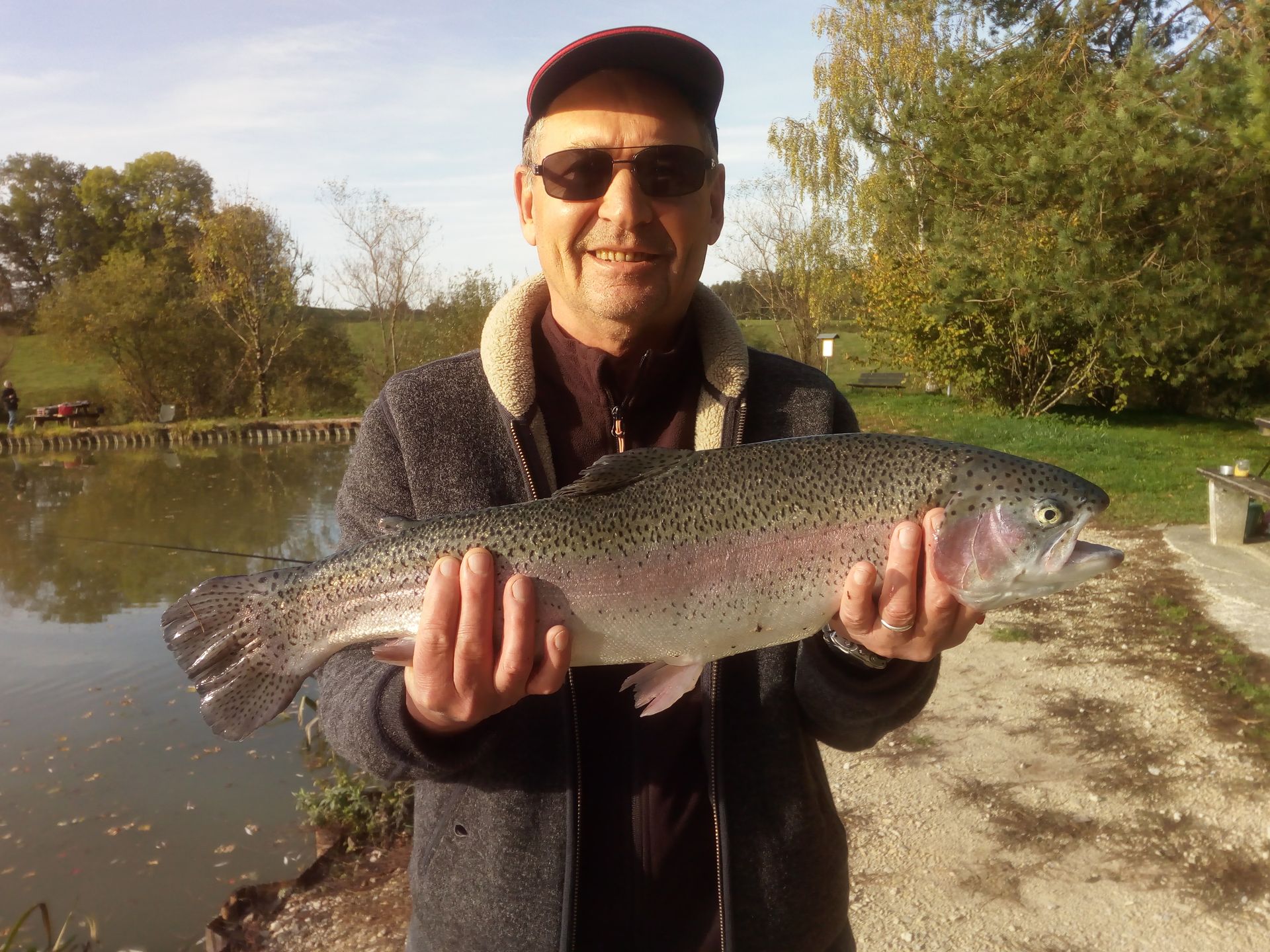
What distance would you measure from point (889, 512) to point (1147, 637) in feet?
23.7

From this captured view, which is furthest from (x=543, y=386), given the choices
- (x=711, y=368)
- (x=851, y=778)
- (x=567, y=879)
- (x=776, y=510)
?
(x=851, y=778)

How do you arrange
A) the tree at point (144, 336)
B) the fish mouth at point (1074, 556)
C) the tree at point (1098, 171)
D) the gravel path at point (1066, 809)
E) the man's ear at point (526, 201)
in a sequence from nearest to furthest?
the fish mouth at point (1074, 556) < the man's ear at point (526, 201) < the gravel path at point (1066, 809) < the tree at point (1098, 171) < the tree at point (144, 336)

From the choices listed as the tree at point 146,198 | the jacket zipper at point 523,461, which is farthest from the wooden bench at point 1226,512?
the tree at point 146,198

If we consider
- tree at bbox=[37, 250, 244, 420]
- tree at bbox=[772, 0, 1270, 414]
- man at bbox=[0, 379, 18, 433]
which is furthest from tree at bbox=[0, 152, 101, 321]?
tree at bbox=[772, 0, 1270, 414]

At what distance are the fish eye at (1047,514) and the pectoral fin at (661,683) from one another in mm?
1091

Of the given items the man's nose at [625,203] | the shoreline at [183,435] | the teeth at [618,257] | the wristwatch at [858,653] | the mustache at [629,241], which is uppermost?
the man's nose at [625,203]

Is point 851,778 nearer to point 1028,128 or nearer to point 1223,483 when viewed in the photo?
point 1223,483

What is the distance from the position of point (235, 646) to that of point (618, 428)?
A: 4.17ft

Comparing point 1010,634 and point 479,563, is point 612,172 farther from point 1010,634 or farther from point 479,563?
point 1010,634

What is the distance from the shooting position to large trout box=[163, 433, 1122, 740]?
8.03 feet

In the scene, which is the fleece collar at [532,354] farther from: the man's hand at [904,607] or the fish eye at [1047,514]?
the fish eye at [1047,514]

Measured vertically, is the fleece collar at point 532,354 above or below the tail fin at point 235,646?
above

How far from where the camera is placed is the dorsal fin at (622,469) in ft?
8.08

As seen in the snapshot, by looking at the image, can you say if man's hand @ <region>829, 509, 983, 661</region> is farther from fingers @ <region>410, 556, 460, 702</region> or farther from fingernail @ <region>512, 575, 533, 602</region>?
fingers @ <region>410, 556, 460, 702</region>
